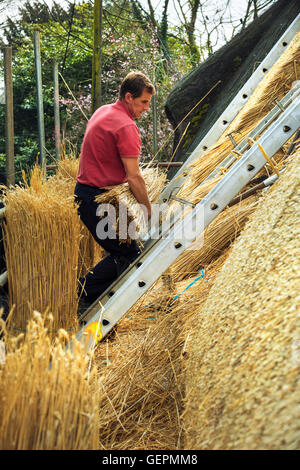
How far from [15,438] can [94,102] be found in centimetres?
455

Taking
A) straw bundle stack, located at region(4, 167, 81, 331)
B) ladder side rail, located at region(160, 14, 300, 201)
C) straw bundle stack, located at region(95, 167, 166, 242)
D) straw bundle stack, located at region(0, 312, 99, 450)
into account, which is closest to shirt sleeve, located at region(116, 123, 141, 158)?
straw bundle stack, located at region(95, 167, 166, 242)

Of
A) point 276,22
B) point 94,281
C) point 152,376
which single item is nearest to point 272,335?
point 152,376

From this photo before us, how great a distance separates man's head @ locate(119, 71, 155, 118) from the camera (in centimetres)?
278

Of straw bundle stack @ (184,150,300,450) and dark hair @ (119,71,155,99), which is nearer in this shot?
straw bundle stack @ (184,150,300,450)

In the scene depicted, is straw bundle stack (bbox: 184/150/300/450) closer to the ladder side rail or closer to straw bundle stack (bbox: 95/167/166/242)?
straw bundle stack (bbox: 95/167/166/242)

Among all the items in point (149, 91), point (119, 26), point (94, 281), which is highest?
point (119, 26)

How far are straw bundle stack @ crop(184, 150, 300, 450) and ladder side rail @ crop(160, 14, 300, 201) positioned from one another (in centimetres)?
168

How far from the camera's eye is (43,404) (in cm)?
99

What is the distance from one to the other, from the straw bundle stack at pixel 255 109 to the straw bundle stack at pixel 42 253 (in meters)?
0.93

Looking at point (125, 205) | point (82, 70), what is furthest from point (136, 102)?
point (82, 70)

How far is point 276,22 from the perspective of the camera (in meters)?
4.09

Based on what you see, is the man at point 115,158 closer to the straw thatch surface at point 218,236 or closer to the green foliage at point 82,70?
the straw thatch surface at point 218,236

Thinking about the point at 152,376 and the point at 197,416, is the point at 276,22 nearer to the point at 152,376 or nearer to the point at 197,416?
the point at 152,376

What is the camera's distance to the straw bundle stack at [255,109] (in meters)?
3.03
